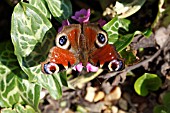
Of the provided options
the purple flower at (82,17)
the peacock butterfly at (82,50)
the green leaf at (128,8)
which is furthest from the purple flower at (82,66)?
the green leaf at (128,8)

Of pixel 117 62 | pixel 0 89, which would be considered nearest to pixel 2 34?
pixel 0 89

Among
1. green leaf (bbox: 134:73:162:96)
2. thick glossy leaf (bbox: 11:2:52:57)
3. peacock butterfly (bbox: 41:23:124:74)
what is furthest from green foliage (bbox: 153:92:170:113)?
thick glossy leaf (bbox: 11:2:52:57)

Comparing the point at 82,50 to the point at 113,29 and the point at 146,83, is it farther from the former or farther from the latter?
the point at 146,83

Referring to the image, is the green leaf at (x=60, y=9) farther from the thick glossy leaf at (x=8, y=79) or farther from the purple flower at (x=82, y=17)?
the thick glossy leaf at (x=8, y=79)

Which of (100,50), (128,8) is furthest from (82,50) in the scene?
(128,8)

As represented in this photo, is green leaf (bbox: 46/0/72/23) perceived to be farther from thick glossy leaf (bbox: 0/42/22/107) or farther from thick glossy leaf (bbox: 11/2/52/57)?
thick glossy leaf (bbox: 0/42/22/107)

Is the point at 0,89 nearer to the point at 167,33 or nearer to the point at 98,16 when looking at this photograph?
the point at 98,16
